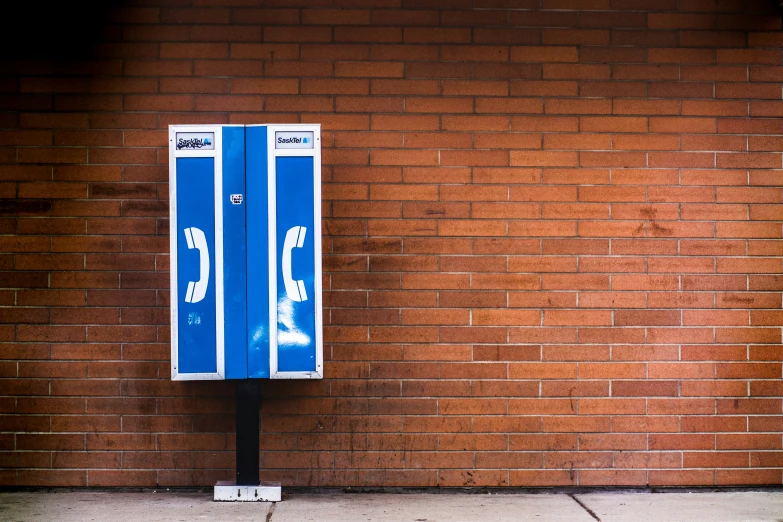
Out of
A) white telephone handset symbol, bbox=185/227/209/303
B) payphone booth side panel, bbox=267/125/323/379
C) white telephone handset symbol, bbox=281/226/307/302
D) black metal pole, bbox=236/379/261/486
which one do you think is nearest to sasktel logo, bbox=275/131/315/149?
payphone booth side panel, bbox=267/125/323/379

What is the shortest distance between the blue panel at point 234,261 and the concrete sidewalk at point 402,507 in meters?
0.91

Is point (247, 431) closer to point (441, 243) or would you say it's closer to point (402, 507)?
point (402, 507)

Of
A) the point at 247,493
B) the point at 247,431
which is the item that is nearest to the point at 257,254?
the point at 247,431

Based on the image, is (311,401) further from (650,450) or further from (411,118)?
(650,450)

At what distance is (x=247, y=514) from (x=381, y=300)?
1635 millimetres

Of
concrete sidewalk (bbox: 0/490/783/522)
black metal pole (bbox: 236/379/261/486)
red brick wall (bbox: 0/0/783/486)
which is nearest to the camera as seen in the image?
concrete sidewalk (bbox: 0/490/783/522)

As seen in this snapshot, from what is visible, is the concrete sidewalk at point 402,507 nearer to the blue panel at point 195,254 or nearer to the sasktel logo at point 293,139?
the blue panel at point 195,254

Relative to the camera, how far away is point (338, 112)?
193 inches

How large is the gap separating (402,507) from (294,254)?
178 cm

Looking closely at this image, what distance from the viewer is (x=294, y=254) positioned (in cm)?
441

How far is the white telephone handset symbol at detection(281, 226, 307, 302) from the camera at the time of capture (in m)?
4.40

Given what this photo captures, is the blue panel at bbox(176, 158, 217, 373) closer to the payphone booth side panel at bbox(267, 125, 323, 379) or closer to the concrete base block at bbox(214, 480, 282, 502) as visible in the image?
the payphone booth side panel at bbox(267, 125, 323, 379)

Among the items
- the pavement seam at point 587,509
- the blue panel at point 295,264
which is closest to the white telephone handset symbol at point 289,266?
the blue panel at point 295,264

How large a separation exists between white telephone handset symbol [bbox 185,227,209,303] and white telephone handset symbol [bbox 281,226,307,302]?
487 millimetres
